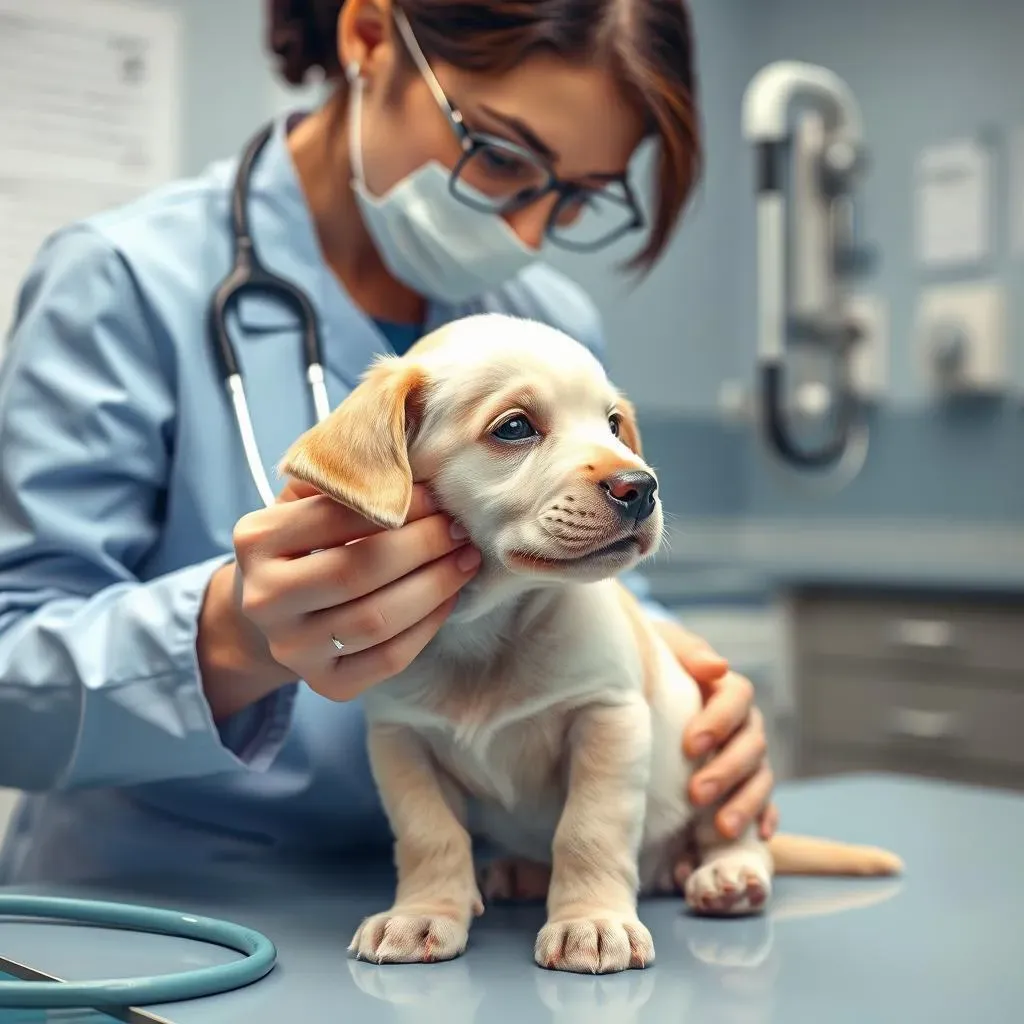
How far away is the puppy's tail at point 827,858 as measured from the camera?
0.99 metres

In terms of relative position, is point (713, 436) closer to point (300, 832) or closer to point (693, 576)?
point (693, 576)

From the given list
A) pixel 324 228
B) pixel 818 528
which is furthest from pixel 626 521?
pixel 818 528

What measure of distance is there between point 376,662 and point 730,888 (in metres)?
0.29

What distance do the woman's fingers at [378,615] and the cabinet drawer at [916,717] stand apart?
230 cm

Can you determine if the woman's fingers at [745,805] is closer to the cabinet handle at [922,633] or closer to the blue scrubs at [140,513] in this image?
the blue scrubs at [140,513]

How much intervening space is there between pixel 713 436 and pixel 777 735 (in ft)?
4.22

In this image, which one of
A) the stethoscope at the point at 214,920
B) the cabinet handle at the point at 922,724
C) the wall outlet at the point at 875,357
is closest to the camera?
the stethoscope at the point at 214,920

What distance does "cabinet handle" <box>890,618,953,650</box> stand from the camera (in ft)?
9.45

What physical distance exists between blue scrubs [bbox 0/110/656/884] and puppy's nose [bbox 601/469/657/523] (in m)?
0.30

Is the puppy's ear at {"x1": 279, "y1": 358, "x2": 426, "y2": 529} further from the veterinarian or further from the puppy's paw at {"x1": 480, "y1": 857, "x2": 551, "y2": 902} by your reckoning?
the puppy's paw at {"x1": 480, "y1": 857, "x2": 551, "y2": 902}

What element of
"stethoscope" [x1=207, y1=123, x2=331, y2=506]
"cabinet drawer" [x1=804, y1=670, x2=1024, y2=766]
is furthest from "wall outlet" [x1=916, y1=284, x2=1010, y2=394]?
"stethoscope" [x1=207, y1=123, x2=331, y2=506]

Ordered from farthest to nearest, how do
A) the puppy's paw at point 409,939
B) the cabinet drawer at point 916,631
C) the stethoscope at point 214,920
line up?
the cabinet drawer at point 916,631
the puppy's paw at point 409,939
the stethoscope at point 214,920

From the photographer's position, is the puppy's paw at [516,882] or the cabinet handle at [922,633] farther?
the cabinet handle at [922,633]

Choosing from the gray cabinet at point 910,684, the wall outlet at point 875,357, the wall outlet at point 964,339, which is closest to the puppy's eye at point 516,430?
the gray cabinet at point 910,684
